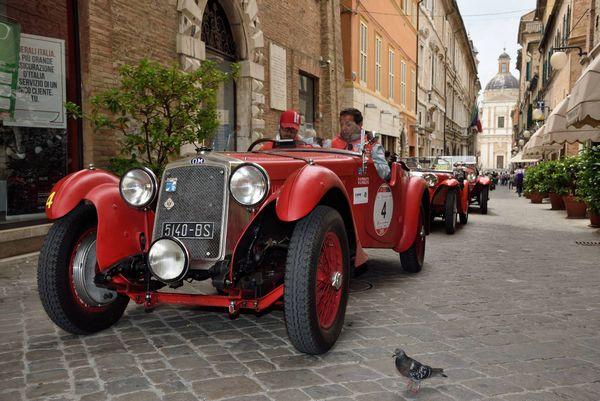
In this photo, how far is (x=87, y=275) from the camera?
3332 mm

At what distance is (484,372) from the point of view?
2.79 m

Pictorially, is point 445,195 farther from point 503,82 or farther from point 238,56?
point 503,82

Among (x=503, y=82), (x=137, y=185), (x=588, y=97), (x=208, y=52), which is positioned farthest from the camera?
(x=503, y=82)

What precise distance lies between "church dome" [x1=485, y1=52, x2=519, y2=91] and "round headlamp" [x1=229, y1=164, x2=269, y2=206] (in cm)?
12760

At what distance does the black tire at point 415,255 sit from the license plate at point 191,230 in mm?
2694

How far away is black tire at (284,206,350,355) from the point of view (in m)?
2.77

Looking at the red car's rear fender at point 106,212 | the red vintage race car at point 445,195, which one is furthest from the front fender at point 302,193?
the red vintage race car at point 445,195

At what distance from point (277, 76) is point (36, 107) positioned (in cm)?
665

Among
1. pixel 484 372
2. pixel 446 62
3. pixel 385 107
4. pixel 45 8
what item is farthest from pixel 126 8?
pixel 446 62

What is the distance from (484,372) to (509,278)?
8.83 ft

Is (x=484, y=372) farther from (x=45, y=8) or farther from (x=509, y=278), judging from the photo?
(x=45, y=8)

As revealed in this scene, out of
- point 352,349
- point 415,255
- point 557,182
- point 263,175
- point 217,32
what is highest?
point 217,32

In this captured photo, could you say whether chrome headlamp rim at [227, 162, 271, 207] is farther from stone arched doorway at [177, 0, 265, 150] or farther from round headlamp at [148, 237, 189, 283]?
stone arched doorway at [177, 0, 265, 150]

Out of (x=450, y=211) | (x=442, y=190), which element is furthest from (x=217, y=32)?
(x=450, y=211)
